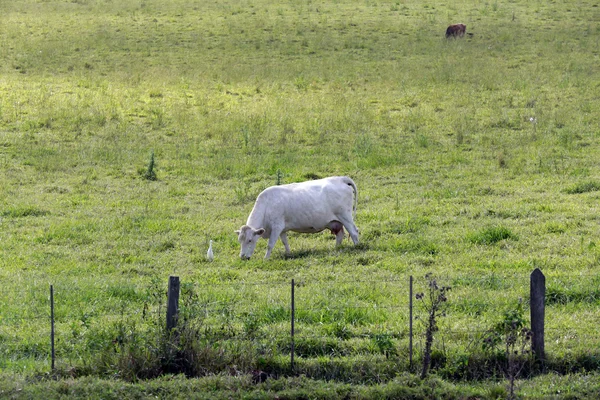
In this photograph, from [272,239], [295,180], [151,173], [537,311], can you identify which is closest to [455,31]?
[295,180]

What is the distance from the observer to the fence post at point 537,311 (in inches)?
362

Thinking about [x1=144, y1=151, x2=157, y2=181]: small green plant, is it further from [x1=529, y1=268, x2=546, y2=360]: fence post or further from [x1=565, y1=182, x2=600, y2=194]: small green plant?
[x1=529, y1=268, x2=546, y2=360]: fence post

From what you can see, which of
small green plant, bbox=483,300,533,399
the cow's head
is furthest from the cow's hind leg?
small green plant, bbox=483,300,533,399

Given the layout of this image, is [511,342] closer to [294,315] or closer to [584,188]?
[294,315]

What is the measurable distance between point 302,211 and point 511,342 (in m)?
6.57

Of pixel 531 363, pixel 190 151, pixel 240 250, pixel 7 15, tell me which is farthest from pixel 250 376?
pixel 7 15

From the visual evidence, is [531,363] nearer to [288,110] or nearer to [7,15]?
[288,110]

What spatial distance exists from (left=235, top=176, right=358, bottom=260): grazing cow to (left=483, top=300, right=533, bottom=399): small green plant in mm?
5669

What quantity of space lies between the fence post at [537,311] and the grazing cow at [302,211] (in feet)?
19.2

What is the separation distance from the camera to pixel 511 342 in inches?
343

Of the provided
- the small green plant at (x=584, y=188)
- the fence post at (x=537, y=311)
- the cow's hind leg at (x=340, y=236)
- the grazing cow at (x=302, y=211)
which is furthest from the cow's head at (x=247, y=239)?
the small green plant at (x=584, y=188)

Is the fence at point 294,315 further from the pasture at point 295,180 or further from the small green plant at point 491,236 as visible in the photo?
the small green plant at point 491,236

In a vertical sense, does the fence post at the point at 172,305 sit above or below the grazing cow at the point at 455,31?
below

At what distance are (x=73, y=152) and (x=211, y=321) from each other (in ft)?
41.1
